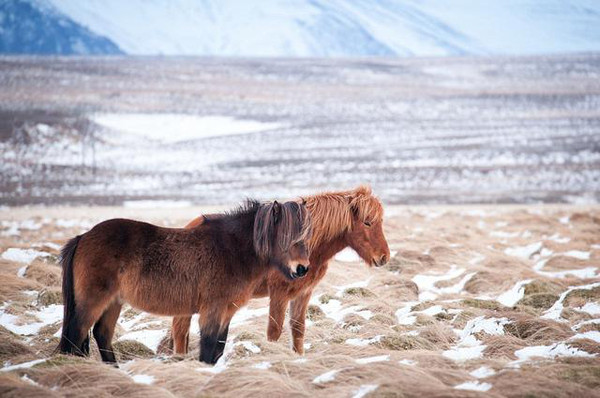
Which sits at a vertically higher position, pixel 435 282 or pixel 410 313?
pixel 410 313

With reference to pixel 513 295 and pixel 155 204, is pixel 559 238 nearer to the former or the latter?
pixel 513 295

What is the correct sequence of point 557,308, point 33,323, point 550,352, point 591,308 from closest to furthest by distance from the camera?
1. point 550,352
2. point 33,323
3. point 591,308
4. point 557,308

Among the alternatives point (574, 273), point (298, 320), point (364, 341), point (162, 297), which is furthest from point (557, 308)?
point (162, 297)

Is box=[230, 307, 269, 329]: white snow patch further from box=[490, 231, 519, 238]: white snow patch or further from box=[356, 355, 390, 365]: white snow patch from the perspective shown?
box=[490, 231, 519, 238]: white snow patch

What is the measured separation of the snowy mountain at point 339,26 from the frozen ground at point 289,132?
41.4 m

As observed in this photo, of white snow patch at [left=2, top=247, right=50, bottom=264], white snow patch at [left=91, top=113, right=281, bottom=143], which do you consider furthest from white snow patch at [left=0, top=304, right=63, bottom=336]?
white snow patch at [left=91, top=113, right=281, bottom=143]

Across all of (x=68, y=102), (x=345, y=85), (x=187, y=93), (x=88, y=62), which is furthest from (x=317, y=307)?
(x=88, y=62)

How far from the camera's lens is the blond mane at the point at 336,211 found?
23.5ft

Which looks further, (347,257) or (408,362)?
(347,257)

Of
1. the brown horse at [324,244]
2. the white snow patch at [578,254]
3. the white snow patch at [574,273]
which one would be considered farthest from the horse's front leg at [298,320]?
the white snow patch at [578,254]

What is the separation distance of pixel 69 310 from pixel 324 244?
2.71 metres

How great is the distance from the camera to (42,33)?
112 meters

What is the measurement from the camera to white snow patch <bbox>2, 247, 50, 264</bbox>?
11.4 m

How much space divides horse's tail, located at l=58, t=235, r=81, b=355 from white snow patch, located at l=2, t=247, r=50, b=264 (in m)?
5.95
